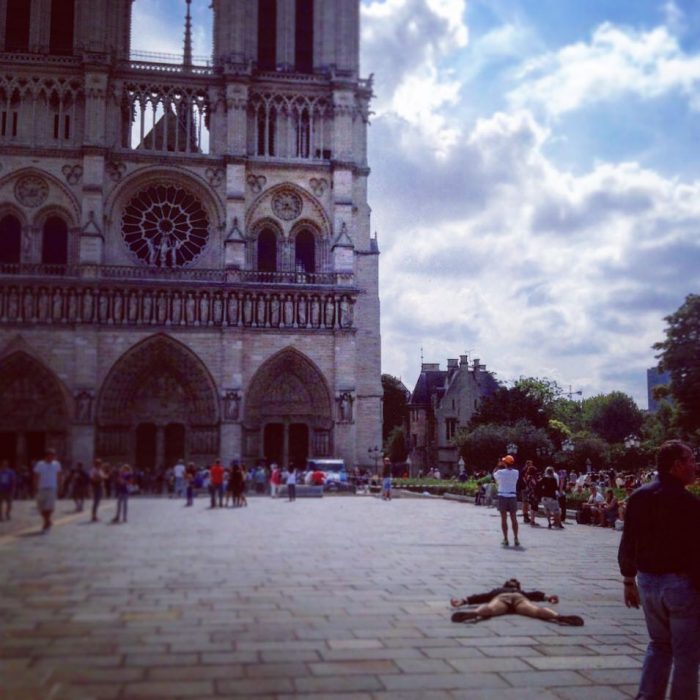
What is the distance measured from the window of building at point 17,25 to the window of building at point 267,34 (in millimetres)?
1295

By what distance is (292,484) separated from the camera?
16.5 ft

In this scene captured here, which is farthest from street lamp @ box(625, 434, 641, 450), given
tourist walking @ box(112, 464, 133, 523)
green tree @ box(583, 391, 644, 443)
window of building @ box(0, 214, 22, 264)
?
window of building @ box(0, 214, 22, 264)

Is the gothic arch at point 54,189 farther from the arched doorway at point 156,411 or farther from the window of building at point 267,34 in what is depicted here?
the window of building at point 267,34

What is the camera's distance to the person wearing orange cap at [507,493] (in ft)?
22.5

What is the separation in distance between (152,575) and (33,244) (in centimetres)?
189

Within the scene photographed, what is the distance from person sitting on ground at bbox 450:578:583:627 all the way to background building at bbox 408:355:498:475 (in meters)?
1.39

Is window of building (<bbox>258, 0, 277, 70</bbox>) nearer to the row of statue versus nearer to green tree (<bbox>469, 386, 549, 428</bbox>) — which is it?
the row of statue

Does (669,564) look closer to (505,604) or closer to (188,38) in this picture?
(505,604)

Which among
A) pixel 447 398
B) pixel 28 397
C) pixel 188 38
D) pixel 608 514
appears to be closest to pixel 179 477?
pixel 28 397

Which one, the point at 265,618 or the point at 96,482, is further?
the point at 265,618

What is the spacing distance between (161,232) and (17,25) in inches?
54.2

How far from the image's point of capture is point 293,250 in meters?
6.68

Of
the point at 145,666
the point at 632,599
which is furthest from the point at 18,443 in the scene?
the point at 632,599

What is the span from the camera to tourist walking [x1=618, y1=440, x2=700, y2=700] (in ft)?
17.1
